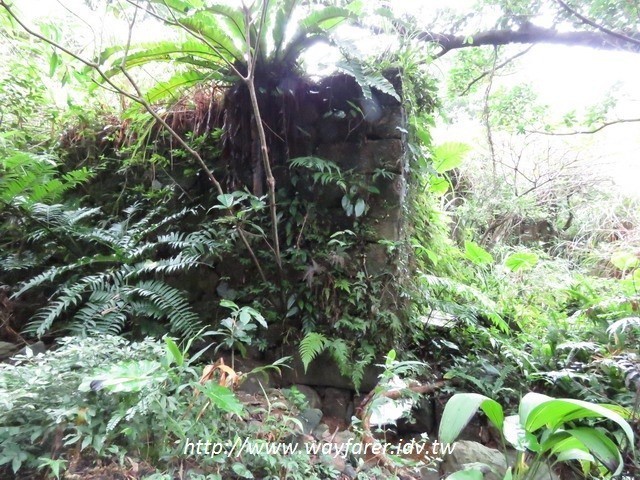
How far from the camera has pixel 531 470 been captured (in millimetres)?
1484

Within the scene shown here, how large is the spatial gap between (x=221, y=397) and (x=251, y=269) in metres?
1.18

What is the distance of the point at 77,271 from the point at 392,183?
2130 millimetres

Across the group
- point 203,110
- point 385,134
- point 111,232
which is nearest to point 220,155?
point 203,110

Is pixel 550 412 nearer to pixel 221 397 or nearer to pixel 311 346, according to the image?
pixel 311 346

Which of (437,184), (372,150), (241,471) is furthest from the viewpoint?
(437,184)

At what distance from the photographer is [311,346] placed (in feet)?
6.57

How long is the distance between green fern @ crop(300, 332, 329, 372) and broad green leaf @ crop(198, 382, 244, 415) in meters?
0.63

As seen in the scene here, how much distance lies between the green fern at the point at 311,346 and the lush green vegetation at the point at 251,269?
0.09ft

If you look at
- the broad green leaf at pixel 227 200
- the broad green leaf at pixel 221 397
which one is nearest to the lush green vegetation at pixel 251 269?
the broad green leaf at pixel 221 397

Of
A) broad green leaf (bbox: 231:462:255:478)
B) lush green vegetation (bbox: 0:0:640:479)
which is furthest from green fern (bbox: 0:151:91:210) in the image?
broad green leaf (bbox: 231:462:255:478)

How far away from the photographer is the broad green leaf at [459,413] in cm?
137

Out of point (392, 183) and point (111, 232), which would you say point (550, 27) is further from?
point (111, 232)

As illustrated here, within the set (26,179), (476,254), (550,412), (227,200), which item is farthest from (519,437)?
(26,179)

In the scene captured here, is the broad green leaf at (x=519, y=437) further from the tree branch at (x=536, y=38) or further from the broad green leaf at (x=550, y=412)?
the tree branch at (x=536, y=38)
